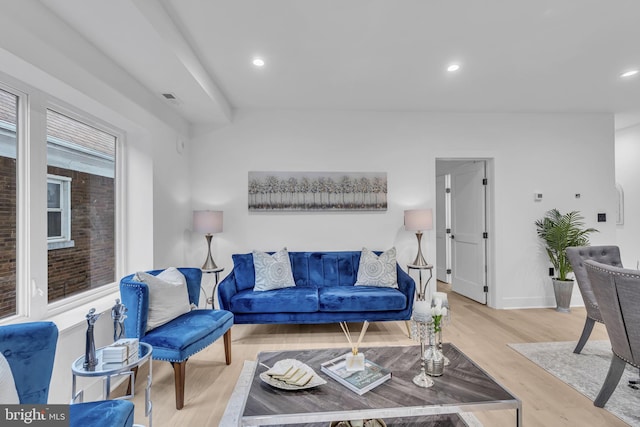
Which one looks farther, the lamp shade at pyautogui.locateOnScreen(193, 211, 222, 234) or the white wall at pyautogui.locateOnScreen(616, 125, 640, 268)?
the white wall at pyautogui.locateOnScreen(616, 125, 640, 268)

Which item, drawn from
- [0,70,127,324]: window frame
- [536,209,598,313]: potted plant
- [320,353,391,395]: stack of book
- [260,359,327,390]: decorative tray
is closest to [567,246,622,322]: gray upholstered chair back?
[536,209,598,313]: potted plant

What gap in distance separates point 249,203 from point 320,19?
2373 millimetres

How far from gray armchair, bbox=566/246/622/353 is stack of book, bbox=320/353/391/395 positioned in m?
1.95

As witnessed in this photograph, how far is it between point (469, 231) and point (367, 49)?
128 inches

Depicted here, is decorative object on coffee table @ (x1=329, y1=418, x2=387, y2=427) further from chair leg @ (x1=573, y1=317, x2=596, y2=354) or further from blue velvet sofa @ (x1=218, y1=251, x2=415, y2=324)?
chair leg @ (x1=573, y1=317, x2=596, y2=354)

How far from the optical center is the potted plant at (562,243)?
397 cm

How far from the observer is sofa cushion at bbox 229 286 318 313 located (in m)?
3.13

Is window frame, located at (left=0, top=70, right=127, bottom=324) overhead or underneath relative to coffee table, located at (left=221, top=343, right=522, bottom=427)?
overhead

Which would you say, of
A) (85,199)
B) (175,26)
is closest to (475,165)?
(175,26)

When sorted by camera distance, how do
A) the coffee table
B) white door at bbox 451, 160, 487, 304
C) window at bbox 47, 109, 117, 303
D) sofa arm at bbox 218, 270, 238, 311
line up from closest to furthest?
1. the coffee table
2. window at bbox 47, 109, 117, 303
3. sofa arm at bbox 218, 270, 238, 311
4. white door at bbox 451, 160, 487, 304

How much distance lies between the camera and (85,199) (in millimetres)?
2539

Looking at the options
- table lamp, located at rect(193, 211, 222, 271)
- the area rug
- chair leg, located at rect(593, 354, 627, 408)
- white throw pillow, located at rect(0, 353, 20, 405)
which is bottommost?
the area rug

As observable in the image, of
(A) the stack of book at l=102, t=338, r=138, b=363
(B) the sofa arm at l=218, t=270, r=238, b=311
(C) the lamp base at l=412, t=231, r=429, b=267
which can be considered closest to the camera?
(A) the stack of book at l=102, t=338, r=138, b=363

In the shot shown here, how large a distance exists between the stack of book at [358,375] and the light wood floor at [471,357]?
81 centimetres
